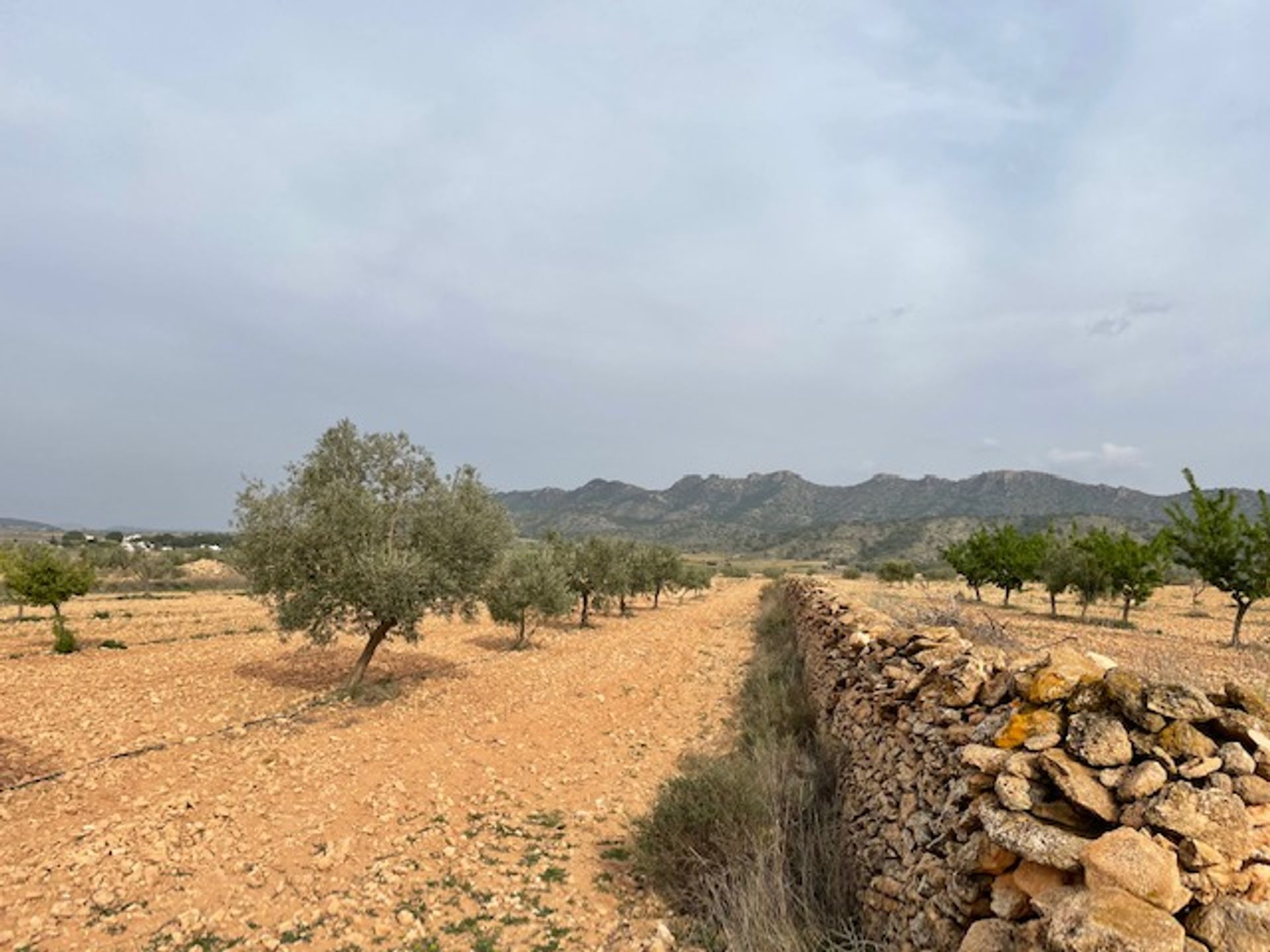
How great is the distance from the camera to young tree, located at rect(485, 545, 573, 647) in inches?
931

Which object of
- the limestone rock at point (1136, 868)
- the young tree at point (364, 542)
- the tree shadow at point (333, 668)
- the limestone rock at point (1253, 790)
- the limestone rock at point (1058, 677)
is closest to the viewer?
the limestone rock at point (1136, 868)

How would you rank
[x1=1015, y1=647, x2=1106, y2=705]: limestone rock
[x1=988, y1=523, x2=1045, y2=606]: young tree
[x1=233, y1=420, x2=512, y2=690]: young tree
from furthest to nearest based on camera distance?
[x1=988, y1=523, x2=1045, y2=606]: young tree < [x1=233, y1=420, x2=512, y2=690]: young tree < [x1=1015, y1=647, x2=1106, y2=705]: limestone rock

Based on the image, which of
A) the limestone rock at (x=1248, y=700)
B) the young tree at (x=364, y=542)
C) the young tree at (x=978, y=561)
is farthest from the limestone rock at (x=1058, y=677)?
the young tree at (x=978, y=561)

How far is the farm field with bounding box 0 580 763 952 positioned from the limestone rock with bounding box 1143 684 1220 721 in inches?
182

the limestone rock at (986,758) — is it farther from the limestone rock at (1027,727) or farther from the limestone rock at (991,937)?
the limestone rock at (991,937)

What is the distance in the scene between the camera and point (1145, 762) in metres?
3.64

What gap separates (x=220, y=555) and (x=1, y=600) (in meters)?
36.5

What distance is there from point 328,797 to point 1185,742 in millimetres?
9754

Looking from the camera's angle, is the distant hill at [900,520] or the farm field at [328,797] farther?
the distant hill at [900,520]

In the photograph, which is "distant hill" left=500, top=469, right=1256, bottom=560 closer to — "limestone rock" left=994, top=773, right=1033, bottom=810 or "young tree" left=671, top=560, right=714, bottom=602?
"young tree" left=671, top=560, right=714, bottom=602

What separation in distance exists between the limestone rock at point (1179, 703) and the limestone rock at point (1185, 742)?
5cm

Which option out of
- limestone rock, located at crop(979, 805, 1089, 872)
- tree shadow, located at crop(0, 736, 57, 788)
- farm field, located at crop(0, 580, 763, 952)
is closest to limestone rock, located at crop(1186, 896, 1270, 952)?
limestone rock, located at crop(979, 805, 1089, 872)

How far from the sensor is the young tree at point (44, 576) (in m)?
23.8

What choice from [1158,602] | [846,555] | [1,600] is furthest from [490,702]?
[846,555]
